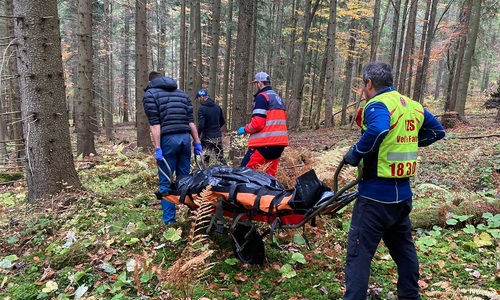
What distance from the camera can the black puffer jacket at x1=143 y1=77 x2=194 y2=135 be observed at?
455cm

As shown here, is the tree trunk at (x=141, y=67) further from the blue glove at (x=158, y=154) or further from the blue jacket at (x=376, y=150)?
the blue jacket at (x=376, y=150)

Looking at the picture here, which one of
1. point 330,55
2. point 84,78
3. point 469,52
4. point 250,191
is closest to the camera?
point 250,191

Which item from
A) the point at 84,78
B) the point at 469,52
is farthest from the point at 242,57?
the point at 469,52

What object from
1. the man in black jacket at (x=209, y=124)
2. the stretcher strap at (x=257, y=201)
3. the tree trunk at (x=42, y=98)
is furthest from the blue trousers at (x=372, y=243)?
the man in black jacket at (x=209, y=124)

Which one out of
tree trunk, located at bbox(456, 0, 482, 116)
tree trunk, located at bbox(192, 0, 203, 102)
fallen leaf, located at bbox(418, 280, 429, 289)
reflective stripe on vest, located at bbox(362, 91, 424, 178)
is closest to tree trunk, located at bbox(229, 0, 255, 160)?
reflective stripe on vest, located at bbox(362, 91, 424, 178)

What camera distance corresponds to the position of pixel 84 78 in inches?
385

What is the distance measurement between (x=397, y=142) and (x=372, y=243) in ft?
2.90

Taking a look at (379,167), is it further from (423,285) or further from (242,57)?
(242,57)

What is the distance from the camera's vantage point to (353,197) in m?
2.89

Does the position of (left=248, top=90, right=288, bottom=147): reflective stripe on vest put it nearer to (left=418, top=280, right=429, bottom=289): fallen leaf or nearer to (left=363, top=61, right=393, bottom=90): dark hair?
(left=363, top=61, right=393, bottom=90): dark hair

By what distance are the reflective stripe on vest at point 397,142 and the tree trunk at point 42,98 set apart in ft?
14.6

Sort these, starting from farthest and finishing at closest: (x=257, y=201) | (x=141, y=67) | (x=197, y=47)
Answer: (x=197, y=47)
(x=141, y=67)
(x=257, y=201)

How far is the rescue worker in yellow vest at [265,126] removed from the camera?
208 inches

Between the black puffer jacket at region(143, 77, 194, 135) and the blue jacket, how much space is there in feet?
9.08
